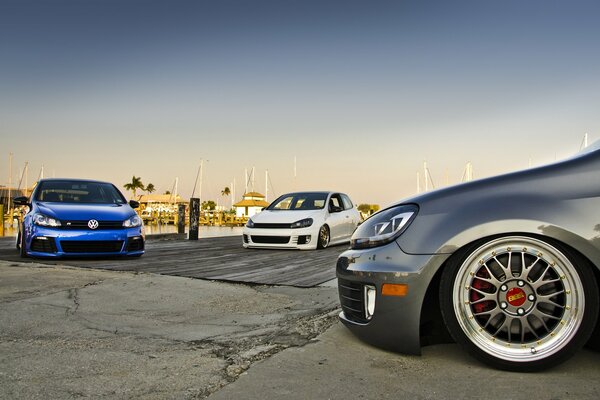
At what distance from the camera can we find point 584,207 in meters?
2.35

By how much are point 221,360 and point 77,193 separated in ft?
24.4

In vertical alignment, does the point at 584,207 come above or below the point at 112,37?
below

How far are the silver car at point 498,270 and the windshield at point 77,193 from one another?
7.52 m

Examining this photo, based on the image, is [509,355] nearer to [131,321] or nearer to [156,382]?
[156,382]

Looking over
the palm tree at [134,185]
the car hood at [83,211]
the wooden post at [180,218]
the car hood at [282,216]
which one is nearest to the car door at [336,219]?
the car hood at [282,216]

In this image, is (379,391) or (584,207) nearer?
(379,391)

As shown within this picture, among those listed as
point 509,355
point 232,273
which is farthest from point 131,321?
point 232,273

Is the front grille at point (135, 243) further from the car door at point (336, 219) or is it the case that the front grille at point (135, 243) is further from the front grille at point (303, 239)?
the car door at point (336, 219)

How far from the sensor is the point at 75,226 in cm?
782

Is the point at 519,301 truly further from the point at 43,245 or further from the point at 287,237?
the point at 287,237

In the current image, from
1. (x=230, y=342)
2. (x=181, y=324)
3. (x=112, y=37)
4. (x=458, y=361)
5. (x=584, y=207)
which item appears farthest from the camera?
(x=112, y=37)

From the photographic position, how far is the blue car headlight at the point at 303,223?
36.2ft

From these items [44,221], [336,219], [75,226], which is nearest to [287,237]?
[336,219]

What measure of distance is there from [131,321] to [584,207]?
3.00m
